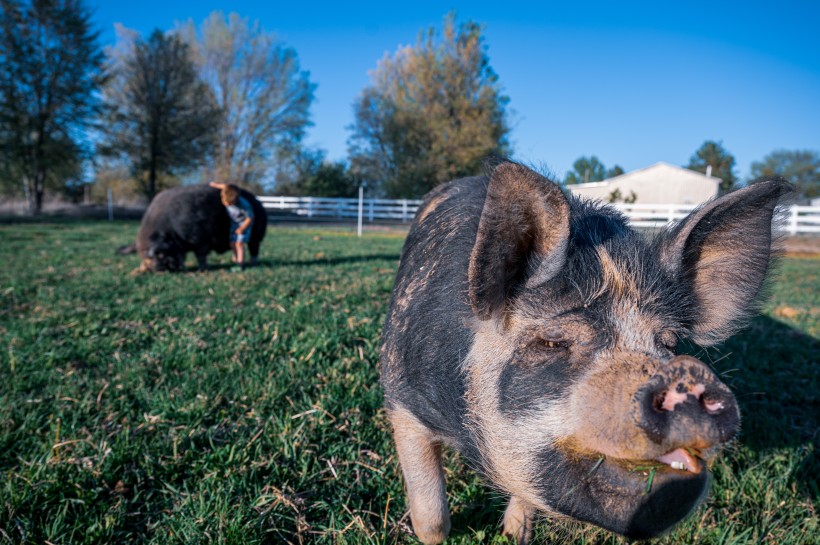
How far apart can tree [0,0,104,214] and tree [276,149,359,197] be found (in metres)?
15.1

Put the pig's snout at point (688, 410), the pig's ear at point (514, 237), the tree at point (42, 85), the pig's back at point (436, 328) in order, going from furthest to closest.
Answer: the tree at point (42, 85) < the pig's back at point (436, 328) < the pig's ear at point (514, 237) < the pig's snout at point (688, 410)

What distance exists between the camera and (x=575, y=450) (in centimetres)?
158

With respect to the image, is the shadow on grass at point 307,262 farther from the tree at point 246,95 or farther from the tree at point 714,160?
the tree at point 714,160

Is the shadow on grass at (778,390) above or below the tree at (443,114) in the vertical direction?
below

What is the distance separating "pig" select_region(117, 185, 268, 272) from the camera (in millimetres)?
9320

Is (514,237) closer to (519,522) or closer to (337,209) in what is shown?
(519,522)

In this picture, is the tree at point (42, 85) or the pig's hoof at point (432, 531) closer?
the pig's hoof at point (432, 531)

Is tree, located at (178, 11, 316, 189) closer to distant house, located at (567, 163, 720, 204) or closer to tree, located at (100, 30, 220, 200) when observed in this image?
tree, located at (100, 30, 220, 200)

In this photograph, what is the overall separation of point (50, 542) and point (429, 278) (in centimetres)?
194

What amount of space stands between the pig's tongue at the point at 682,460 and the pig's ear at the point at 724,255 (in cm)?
78

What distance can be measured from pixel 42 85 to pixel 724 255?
117ft

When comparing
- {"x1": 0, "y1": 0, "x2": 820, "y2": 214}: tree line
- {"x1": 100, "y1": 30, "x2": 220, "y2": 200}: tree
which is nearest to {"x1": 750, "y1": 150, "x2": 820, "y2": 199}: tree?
{"x1": 0, "y1": 0, "x2": 820, "y2": 214}: tree line

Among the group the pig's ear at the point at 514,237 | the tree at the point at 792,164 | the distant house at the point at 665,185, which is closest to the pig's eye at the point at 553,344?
the pig's ear at the point at 514,237

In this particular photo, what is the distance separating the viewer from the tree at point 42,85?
27.5 meters
